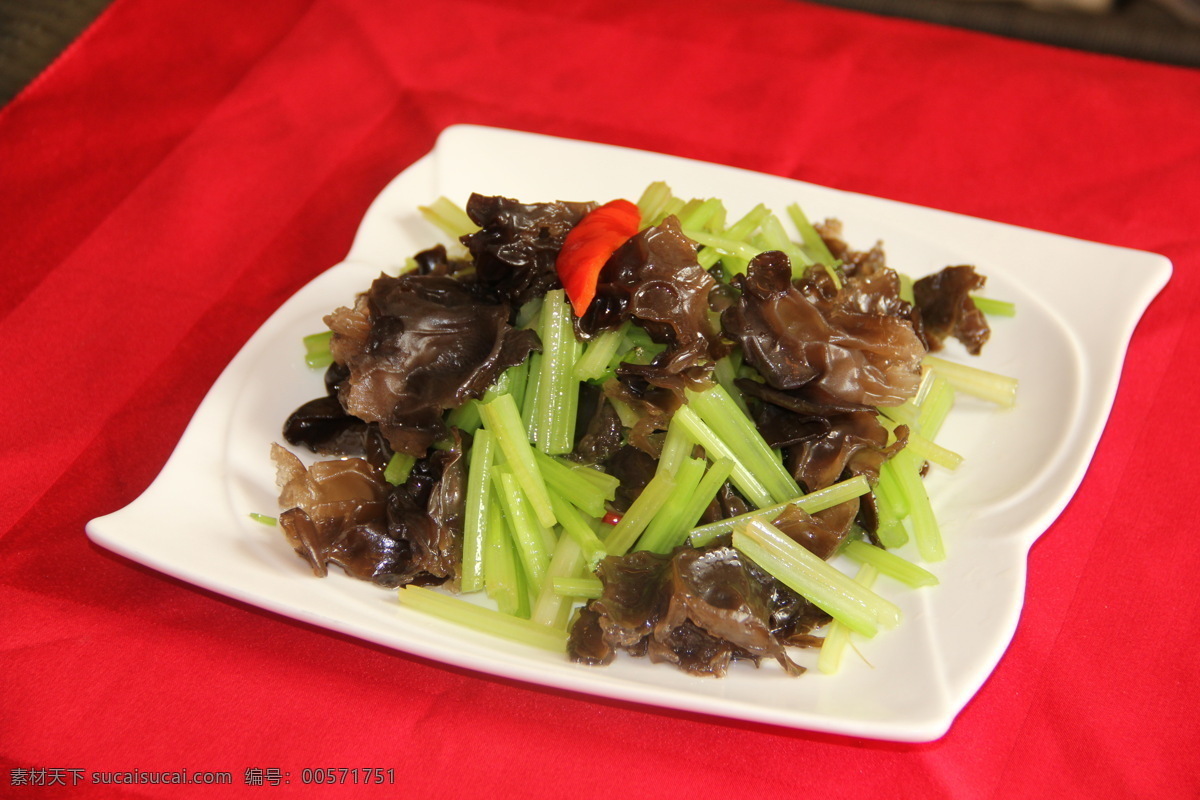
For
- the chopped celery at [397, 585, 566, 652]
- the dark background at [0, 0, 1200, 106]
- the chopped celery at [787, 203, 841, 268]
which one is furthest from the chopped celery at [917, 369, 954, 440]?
the dark background at [0, 0, 1200, 106]

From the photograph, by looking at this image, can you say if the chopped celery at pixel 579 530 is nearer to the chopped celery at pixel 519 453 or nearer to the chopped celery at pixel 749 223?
the chopped celery at pixel 519 453

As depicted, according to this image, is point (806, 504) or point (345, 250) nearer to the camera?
point (806, 504)

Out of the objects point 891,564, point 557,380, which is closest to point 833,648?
point 891,564

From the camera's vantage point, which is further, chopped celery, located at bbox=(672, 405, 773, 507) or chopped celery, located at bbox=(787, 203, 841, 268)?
chopped celery, located at bbox=(787, 203, 841, 268)

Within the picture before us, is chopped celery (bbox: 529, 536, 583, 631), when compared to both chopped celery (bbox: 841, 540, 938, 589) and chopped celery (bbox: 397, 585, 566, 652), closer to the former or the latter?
chopped celery (bbox: 397, 585, 566, 652)

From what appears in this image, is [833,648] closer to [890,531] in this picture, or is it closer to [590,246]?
[890,531]

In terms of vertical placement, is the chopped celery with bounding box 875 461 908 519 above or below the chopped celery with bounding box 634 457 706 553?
above

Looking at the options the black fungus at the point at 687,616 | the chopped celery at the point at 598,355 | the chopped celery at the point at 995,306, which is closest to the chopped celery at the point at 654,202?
the chopped celery at the point at 598,355

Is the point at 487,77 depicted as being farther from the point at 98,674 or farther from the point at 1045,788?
the point at 1045,788

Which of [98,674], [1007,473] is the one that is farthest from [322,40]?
[1007,473]
